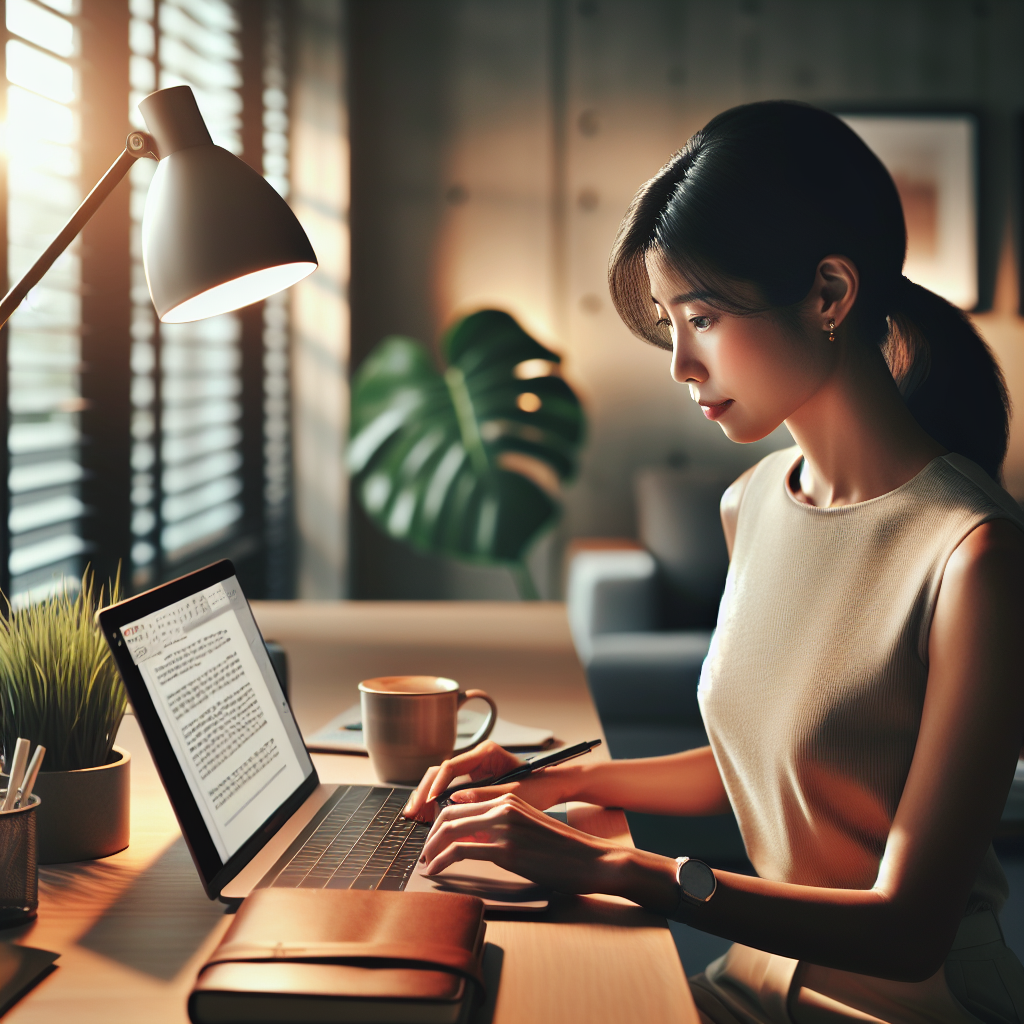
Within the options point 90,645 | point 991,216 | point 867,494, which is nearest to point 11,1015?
point 90,645

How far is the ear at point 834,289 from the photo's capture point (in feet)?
2.92

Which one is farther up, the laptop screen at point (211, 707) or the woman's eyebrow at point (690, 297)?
the woman's eyebrow at point (690, 297)

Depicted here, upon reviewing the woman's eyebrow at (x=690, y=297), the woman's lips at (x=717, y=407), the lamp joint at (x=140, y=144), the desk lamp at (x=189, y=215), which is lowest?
the woman's lips at (x=717, y=407)

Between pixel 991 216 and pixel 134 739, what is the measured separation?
140 inches

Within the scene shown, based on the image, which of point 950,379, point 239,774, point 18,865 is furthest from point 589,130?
point 18,865

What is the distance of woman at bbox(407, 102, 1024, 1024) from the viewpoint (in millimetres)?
750

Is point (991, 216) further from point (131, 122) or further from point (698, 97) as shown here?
point (131, 122)

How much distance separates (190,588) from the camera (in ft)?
2.65

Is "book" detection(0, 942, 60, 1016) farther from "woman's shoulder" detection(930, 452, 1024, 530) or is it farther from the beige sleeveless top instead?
"woman's shoulder" detection(930, 452, 1024, 530)

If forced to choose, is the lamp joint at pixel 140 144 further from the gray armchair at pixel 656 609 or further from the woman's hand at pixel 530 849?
the gray armchair at pixel 656 609

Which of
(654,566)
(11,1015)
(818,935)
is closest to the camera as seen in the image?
(11,1015)

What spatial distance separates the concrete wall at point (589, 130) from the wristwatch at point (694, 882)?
3.02 m

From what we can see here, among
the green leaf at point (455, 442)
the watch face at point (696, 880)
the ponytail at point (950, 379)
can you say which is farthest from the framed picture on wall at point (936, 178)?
the watch face at point (696, 880)

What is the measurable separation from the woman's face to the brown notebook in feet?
1.66
